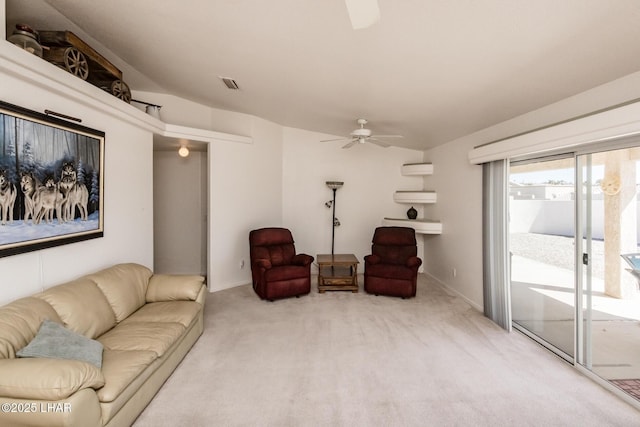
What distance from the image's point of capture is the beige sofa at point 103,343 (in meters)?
1.34

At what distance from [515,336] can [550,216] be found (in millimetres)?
1366

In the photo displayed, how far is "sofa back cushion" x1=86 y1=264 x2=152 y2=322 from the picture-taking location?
246cm

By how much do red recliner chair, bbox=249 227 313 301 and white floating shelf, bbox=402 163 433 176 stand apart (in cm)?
275

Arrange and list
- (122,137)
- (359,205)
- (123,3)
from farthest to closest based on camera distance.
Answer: (359,205) → (122,137) → (123,3)

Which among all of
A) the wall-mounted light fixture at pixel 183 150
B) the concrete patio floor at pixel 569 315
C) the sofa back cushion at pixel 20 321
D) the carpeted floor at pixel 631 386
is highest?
the wall-mounted light fixture at pixel 183 150

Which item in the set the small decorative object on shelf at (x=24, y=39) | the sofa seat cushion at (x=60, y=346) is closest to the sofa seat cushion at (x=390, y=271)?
the sofa seat cushion at (x=60, y=346)

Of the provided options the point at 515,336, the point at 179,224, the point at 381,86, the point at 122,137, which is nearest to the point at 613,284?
the point at 515,336

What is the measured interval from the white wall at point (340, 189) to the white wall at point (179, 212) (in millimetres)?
1636

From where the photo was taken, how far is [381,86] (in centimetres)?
286

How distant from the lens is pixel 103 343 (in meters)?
2.08

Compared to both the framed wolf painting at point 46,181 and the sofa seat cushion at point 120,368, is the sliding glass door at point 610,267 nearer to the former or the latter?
the sofa seat cushion at point 120,368

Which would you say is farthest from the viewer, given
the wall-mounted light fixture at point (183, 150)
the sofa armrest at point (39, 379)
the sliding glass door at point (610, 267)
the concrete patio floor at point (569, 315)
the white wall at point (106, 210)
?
the wall-mounted light fixture at point (183, 150)

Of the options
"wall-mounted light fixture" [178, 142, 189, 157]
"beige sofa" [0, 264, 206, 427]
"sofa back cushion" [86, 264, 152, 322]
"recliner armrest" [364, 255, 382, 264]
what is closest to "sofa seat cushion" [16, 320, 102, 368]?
"beige sofa" [0, 264, 206, 427]

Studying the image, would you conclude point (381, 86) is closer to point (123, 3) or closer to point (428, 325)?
point (123, 3)
